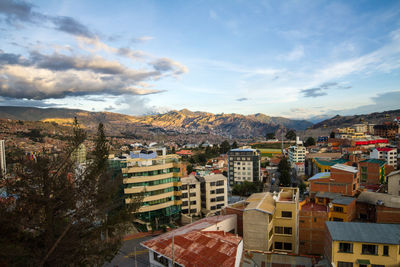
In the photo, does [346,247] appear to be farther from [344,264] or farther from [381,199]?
[381,199]

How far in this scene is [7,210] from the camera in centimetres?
804

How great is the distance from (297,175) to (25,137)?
87.3 m

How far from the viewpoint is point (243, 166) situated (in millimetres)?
50594

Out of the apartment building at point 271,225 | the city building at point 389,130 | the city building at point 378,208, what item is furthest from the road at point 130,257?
the city building at point 389,130

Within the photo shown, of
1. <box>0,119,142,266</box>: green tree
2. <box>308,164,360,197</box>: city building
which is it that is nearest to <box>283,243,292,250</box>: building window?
<box>308,164,360,197</box>: city building

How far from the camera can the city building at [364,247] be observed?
37.6 ft

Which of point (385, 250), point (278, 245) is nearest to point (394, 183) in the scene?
point (278, 245)

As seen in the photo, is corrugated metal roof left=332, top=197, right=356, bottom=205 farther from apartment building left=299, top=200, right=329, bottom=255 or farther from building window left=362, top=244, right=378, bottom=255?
building window left=362, top=244, right=378, bottom=255

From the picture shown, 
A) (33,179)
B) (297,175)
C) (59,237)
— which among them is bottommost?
(297,175)

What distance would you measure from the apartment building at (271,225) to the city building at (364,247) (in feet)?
11.4

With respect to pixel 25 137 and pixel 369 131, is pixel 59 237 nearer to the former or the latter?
pixel 25 137

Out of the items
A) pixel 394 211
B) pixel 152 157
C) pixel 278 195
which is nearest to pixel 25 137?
pixel 152 157

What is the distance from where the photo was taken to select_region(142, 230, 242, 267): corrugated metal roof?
32.5ft

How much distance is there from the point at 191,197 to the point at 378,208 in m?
17.6
